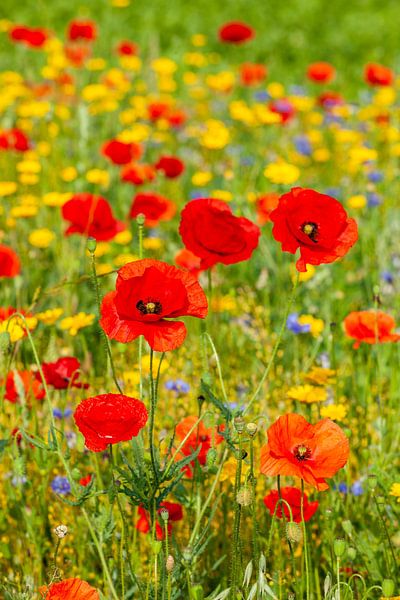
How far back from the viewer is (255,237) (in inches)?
65.6

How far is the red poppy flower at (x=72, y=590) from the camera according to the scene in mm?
1252

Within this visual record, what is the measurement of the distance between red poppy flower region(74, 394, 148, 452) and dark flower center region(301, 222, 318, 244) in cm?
42

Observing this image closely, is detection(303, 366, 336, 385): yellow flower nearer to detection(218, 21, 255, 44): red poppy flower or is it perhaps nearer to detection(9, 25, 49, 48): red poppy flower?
detection(9, 25, 49, 48): red poppy flower

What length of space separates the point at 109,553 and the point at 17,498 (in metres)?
0.25

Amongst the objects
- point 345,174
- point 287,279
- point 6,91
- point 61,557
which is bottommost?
point 61,557

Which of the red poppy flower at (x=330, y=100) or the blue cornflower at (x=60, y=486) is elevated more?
the red poppy flower at (x=330, y=100)

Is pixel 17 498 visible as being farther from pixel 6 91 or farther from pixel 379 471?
pixel 6 91

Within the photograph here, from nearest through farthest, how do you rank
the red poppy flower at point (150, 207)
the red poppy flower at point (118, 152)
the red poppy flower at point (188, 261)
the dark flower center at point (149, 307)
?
the dark flower center at point (149, 307)
the red poppy flower at point (188, 261)
the red poppy flower at point (150, 207)
the red poppy flower at point (118, 152)

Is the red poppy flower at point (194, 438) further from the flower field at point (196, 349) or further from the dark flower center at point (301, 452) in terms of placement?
the dark flower center at point (301, 452)

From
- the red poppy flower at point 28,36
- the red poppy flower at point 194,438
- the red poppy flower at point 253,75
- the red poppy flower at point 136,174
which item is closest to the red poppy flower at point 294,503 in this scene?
the red poppy flower at point 194,438

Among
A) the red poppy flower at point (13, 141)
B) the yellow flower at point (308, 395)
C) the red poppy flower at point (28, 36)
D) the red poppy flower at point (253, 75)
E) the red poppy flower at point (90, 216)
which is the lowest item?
the yellow flower at point (308, 395)

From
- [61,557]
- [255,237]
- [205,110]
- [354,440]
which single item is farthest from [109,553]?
[205,110]

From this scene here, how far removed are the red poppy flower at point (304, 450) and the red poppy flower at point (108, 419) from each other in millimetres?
202

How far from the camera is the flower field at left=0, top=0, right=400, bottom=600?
138 cm
